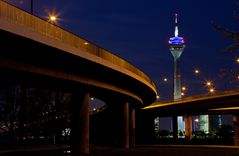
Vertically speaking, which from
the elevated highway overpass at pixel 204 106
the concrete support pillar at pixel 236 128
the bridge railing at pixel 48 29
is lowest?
the concrete support pillar at pixel 236 128

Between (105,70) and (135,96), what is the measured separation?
25.8 m

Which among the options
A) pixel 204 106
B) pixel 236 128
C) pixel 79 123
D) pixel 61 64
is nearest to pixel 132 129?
pixel 204 106

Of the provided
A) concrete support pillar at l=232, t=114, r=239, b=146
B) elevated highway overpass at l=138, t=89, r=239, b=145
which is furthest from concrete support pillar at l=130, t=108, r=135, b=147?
concrete support pillar at l=232, t=114, r=239, b=146

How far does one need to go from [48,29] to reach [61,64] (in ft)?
22.9

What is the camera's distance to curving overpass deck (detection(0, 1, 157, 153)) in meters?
30.2

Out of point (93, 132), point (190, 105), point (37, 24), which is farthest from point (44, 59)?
point (93, 132)

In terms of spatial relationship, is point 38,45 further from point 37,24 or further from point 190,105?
point 190,105

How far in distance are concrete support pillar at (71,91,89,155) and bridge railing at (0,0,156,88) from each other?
591 centimetres

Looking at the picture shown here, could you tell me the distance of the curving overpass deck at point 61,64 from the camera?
30.2 meters

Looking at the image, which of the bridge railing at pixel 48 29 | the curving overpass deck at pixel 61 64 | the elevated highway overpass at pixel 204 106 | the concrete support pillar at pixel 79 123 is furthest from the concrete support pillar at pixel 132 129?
the bridge railing at pixel 48 29

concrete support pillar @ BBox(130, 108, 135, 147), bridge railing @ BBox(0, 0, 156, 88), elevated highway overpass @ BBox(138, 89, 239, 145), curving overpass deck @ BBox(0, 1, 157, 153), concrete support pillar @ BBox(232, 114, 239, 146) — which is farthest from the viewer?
concrete support pillar @ BBox(232, 114, 239, 146)

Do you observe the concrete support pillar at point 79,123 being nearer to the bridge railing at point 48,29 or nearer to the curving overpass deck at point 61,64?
the curving overpass deck at point 61,64

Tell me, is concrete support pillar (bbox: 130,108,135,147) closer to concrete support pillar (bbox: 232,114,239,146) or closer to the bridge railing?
concrete support pillar (bbox: 232,114,239,146)

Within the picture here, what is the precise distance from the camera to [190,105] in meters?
103
